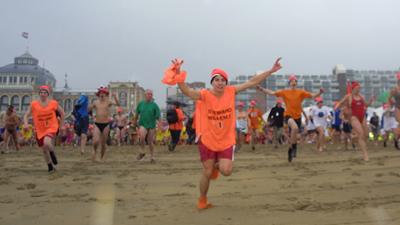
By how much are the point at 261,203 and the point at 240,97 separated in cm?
7037

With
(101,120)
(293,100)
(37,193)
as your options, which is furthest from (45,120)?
(293,100)

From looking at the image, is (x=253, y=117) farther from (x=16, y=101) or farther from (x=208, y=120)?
(x=16, y=101)

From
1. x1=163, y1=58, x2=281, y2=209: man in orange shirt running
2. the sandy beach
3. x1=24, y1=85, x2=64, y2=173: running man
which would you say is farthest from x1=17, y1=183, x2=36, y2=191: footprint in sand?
x1=163, y1=58, x2=281, y2=209: man in orange shirt running

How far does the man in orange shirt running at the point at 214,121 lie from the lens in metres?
4.21

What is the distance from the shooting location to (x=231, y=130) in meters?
4.48

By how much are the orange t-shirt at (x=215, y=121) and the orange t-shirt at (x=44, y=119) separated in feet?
14.6

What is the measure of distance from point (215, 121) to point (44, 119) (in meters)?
4.78

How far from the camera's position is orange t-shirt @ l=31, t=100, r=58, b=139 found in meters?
7.54

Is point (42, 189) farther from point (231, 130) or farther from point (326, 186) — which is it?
point (326, 186)

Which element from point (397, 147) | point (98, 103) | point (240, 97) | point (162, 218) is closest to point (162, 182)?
point (162, 218)

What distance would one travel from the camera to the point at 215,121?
441cm

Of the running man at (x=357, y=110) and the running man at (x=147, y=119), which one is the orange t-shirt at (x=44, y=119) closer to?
the running man at (x=147, y=119)

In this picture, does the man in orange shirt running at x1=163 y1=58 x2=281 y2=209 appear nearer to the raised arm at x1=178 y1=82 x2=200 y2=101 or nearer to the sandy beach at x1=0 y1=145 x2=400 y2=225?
the raised arm at x1=178 y1=82 x2=200 y2=101

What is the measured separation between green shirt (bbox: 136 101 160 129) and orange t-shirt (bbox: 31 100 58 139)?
2.30m
